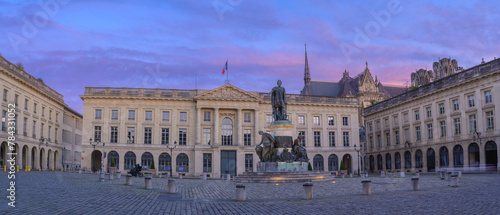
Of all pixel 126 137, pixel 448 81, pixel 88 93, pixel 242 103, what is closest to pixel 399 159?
pixel 448 81

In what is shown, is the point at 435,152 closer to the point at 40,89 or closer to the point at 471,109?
the point at 471,109

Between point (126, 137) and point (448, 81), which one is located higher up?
point (448, 81)

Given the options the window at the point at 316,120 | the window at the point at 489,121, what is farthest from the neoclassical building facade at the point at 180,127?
the window at the point at 489,121

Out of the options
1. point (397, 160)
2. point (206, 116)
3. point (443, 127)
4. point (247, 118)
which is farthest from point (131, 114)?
point (443, 127)

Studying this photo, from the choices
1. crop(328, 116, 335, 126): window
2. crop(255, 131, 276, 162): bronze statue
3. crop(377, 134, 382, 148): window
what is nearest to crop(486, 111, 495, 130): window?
crop(328, 116, 335, 126): window

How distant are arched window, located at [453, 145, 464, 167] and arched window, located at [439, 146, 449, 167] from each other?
175cm

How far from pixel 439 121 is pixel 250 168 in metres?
25.9

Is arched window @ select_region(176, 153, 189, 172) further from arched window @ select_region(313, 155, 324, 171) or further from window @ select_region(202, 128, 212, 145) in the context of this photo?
arched window @ select_region(313, 155, 324, 171)

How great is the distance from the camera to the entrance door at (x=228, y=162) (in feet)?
203

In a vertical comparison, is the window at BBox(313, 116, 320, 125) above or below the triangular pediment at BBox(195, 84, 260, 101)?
below

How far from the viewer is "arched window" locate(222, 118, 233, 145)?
63.3 m

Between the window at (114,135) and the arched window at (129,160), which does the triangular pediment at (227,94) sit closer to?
the arched window at (129,160)

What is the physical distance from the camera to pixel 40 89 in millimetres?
57312

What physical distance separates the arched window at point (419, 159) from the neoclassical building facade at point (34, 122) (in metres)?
48.6
